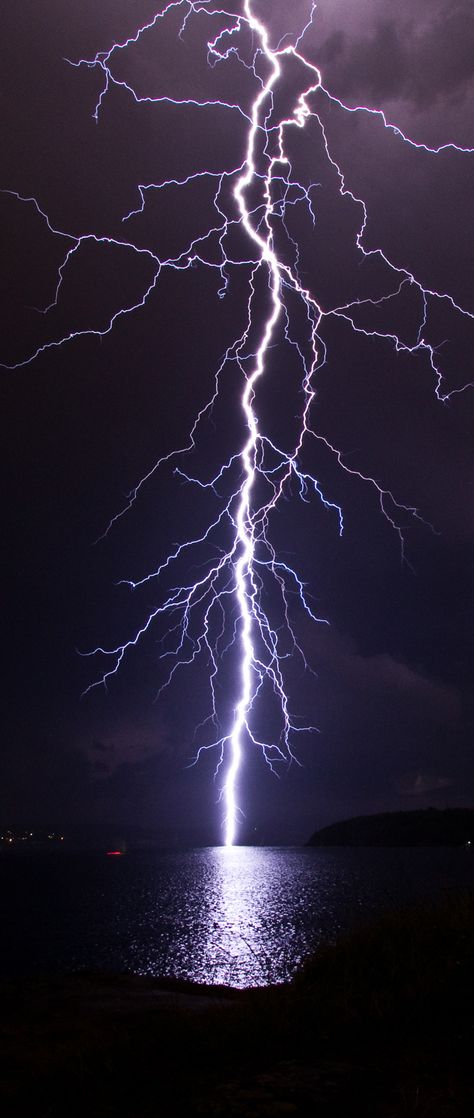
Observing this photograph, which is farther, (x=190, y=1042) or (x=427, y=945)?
(x=427, y=945)

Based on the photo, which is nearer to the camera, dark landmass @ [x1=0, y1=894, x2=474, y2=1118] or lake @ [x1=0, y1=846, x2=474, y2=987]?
dark landmass @ [x1=0, y1=894, x2=474, y2=1118]

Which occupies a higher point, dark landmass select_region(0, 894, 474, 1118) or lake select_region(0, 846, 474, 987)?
dark landmass select_region(0, 894, 474, 1118)

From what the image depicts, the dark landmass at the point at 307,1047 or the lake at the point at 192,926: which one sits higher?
the dark landmass at the point at 307,1047

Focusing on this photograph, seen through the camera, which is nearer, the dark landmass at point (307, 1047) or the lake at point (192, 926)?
the dark landmass at point (307, 1047)

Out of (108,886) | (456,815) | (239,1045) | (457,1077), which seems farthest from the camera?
(456,815)

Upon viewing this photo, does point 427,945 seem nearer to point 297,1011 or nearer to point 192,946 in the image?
point 297,1011

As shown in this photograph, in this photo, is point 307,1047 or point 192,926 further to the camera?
point 192,926

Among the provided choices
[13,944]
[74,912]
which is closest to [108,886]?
[74,912]

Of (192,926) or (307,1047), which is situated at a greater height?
(307,1047)
